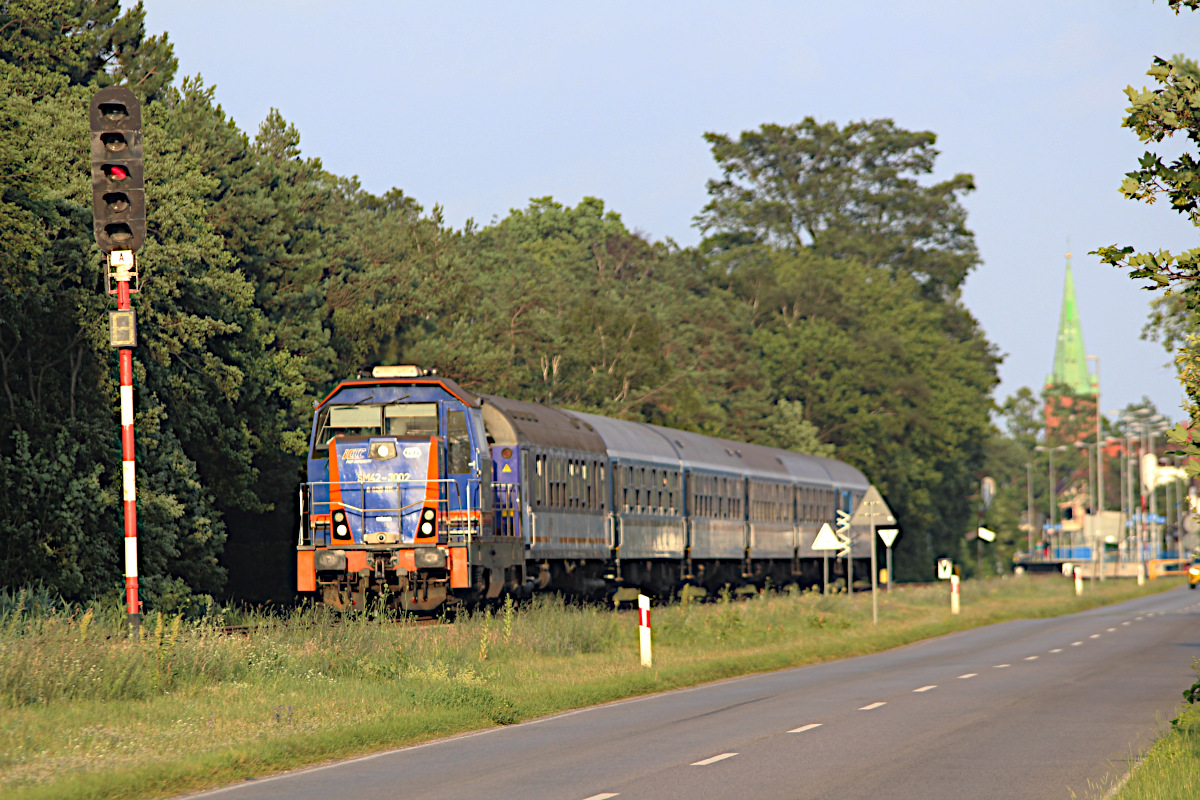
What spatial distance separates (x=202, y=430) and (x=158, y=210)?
5.59 metres

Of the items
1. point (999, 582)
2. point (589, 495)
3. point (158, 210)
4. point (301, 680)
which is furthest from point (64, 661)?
point (999, 582)

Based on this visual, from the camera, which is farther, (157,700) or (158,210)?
(158,210)

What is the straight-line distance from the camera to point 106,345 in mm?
32469

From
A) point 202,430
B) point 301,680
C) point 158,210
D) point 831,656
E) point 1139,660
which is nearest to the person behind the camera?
point 301,680

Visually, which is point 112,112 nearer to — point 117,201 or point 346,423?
point 117,201

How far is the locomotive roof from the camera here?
96.2 feet

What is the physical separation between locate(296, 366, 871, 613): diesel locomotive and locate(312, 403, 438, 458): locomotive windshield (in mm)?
24

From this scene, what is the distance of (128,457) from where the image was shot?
17172 millimetres

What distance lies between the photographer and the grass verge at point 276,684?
42.9 ft

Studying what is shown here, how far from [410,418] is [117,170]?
420 inches

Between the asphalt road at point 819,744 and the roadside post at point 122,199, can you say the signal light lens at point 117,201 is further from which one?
the asphalt road at point 819,744

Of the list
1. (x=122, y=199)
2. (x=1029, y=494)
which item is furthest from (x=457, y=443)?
(x=1029, y=494)

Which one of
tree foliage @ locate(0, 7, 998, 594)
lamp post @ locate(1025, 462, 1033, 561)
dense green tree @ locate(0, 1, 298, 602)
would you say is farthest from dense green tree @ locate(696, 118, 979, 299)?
dense green tree @ locate(0, 1, 298, 602)

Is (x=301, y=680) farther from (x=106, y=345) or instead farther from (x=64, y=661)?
(x=106, y=345)
